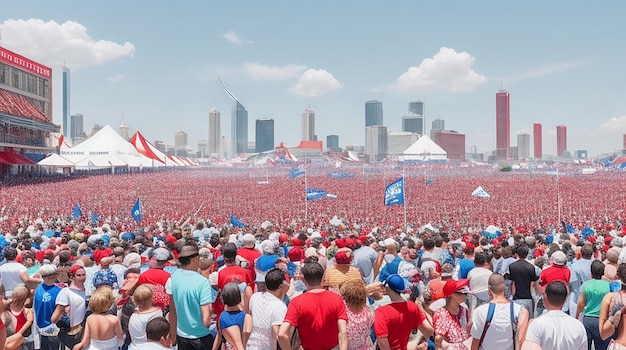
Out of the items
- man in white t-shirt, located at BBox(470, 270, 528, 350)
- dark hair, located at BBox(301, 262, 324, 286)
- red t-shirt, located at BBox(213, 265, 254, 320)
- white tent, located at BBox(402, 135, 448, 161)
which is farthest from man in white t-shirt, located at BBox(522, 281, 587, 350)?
white tent, located at BBox(402, 135, 448, 161)

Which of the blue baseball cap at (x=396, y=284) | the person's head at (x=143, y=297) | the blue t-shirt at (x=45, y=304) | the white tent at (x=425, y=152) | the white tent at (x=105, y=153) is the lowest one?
the blue t-shirt at (x=45, y=304)

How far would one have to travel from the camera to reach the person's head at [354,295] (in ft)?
14.2

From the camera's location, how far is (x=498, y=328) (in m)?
4.37

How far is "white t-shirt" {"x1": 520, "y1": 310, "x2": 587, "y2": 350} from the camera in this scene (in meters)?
4.01

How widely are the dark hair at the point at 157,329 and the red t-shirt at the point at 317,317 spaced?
0.97 metres

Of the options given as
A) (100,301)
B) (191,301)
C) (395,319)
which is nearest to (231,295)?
(191,301)

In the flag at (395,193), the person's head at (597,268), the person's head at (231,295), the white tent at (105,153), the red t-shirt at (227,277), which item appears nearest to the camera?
the person's head at (231,295)

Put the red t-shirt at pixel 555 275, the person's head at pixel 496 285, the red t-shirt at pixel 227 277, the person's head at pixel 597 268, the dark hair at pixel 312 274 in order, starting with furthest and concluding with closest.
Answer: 1. the red t-shirt at pixel 555 275
2. the person's head at pixel 597 268
3. the red t-shirt at pixel 227 277
4. the person's head at pixel 496 285
5. the dark hair at pixel 312 274

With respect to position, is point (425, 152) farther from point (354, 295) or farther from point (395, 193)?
point (354, 295)

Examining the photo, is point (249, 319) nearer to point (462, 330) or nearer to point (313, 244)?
point (462, 330)

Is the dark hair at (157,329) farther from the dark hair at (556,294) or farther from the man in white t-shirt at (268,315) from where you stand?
the dark hair at (556,294)

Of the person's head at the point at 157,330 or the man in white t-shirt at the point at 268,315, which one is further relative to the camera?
the man in white t-shirt at the point at 268,315

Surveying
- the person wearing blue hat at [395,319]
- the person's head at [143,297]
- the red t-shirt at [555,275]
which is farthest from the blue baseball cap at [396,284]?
the red t-shirt at [555,275]

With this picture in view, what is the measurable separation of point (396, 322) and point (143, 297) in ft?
7.52
